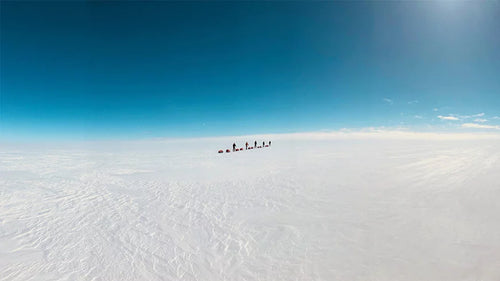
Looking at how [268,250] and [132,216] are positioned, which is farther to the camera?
[132,216]

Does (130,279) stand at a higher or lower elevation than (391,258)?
lower

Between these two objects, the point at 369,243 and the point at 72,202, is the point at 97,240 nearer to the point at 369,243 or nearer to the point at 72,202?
A: the point at 72,202

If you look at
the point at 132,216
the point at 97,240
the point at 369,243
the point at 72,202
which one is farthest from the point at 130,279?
the point at 72,202

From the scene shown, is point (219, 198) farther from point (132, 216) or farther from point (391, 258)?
point (391, 258)

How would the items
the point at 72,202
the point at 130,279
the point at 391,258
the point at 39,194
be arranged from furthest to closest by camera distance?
1. the point at 39,194
2. the point at 72,202
3. the point at 391,258
4. the point at 130,279

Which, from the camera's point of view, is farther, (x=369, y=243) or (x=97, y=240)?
(x=97, y=240)

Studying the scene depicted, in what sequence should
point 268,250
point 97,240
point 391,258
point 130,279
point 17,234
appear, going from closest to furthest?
1. point 130,279
2. point 391,258
3. point 268,250
4. point 97,240
5. point 17,234

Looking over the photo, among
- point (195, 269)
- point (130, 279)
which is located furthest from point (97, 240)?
point (195, 269)

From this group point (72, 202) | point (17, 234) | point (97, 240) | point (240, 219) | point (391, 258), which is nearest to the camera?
point (391, 258)

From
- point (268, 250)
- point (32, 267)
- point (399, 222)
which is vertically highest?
point (399, 222)
